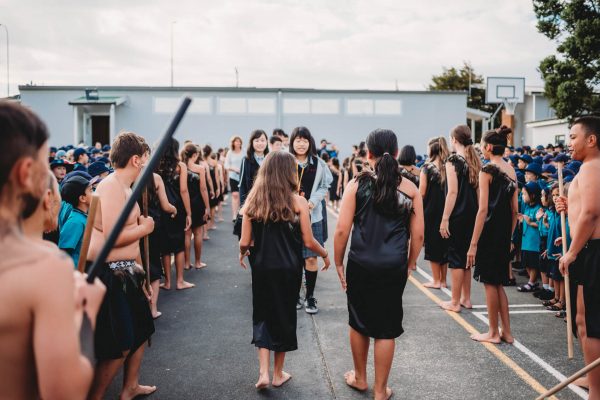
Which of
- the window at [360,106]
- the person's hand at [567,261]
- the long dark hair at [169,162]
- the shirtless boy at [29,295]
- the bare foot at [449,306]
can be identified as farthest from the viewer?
the window at [360,106]

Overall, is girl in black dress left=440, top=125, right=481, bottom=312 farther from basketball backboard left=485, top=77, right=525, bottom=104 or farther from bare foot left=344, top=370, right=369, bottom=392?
basketball backboard left=485, top=77, right=525, bottom=104

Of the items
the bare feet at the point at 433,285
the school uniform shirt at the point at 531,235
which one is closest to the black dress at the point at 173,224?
the bare feet at the point at 433,285

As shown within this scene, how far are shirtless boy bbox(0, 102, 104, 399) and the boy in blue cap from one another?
Result: 98.7 inches

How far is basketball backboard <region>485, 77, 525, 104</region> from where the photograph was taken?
85.0ft

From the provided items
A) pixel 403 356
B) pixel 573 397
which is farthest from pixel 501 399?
pixel 403 356

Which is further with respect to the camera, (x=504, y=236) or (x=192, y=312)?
(x=192, y=312)

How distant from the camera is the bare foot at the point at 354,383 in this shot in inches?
166

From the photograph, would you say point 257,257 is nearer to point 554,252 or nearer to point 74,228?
point 74,228

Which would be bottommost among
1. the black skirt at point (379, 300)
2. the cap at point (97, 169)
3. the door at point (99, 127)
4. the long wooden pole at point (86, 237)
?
the black skirt at point (379, 300)

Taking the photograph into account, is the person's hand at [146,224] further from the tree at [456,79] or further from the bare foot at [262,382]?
the tree at [456,79]

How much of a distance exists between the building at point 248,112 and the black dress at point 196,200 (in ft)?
71.5

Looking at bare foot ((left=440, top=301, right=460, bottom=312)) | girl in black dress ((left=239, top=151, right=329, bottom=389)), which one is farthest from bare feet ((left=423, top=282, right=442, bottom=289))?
girl in black dress ((left=239, top=151, right=329, bottom=389))

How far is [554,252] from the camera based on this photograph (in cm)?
647

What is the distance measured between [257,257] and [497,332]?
9.21 ft
